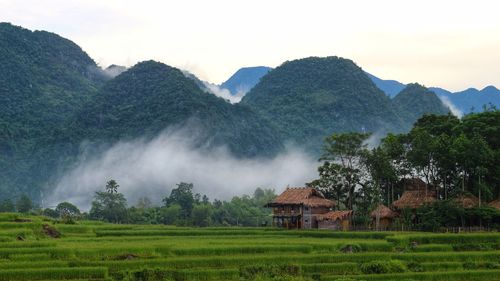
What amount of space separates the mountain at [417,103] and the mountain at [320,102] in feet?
9.58

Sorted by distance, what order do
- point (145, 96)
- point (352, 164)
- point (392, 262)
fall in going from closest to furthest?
point (392, 262) < point (352, 164) < point (145, 96)

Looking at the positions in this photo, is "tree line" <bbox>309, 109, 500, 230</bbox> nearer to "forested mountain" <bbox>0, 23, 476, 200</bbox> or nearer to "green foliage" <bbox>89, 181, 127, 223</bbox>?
"green foliage" <bbox>89, 181, 127, 223</bbox>

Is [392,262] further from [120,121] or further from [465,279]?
[120,121]

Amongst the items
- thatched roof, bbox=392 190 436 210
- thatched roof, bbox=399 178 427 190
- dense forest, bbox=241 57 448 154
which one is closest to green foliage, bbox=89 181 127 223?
thatched roof, bbox=399 178 427 190

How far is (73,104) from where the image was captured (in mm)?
159500

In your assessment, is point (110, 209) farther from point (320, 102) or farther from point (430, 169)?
point (320, 102)

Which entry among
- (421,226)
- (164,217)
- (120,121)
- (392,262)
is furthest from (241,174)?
(392,262)

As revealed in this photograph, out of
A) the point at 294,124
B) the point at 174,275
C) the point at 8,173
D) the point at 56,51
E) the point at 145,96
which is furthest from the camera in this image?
the point at 56,51

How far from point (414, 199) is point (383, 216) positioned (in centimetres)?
304

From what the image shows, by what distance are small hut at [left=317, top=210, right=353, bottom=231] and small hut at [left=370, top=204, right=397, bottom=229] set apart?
81.7 inches

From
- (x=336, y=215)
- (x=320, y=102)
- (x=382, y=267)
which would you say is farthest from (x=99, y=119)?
(x=382, y=267)

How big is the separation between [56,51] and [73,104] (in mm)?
29230

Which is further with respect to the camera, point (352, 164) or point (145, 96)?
point (145, 96)

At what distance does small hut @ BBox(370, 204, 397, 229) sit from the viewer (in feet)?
171
